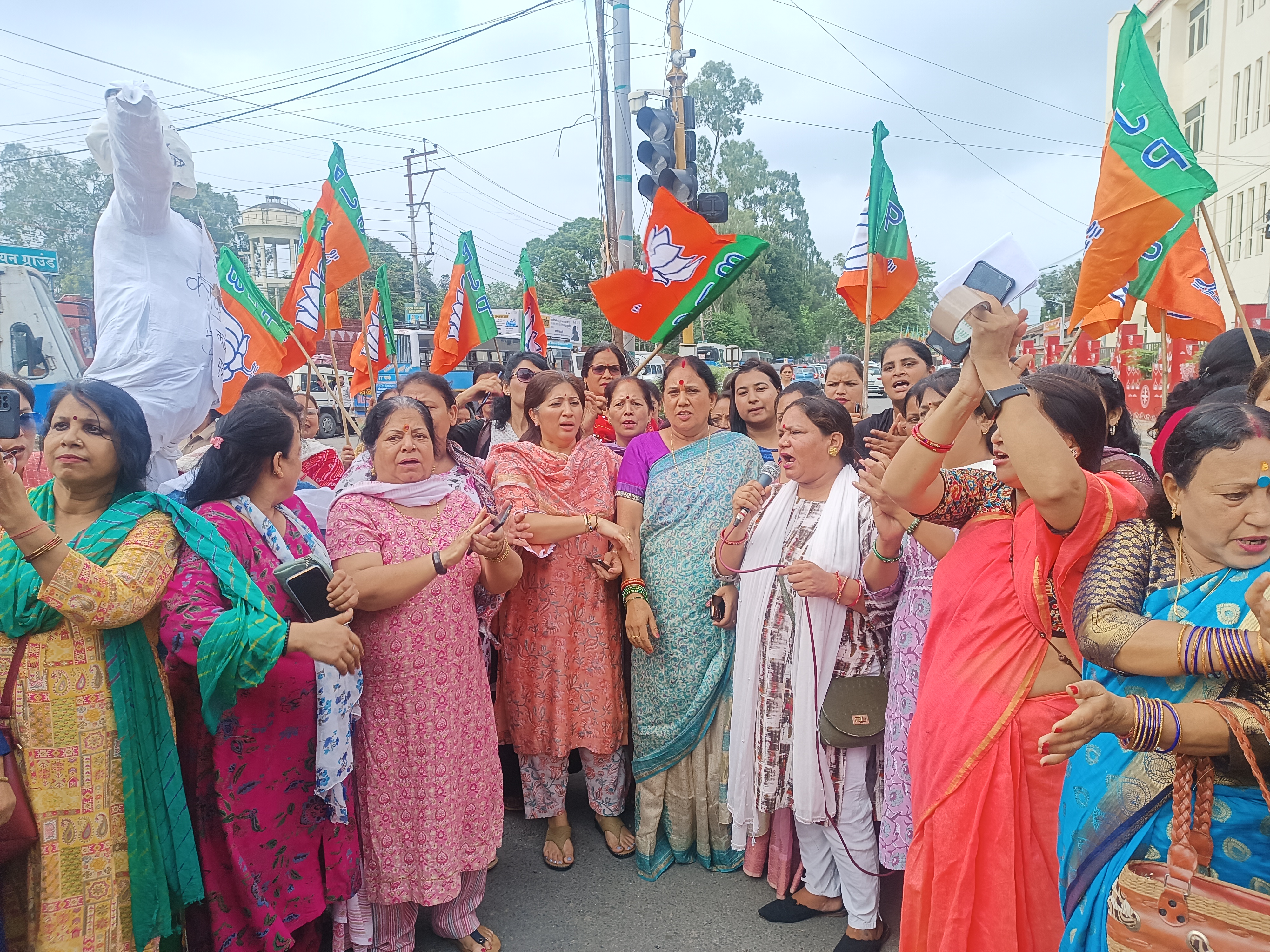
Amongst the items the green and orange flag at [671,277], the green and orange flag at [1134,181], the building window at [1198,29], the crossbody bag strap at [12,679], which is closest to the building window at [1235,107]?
the building window at [1198,29]

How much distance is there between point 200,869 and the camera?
215 centimetres

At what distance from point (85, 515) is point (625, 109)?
6.98 meters

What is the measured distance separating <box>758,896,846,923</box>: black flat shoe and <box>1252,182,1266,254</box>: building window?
23.8 m

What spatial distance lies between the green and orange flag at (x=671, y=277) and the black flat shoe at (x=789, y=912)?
8.12ft

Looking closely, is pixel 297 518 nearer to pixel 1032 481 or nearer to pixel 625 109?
pixel 1032 481

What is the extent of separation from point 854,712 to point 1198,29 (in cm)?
2873

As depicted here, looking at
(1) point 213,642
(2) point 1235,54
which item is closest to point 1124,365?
(2) point 1235,54

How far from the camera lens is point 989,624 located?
1942 millimetres

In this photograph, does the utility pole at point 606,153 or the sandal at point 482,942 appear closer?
the sandal at point 482,942

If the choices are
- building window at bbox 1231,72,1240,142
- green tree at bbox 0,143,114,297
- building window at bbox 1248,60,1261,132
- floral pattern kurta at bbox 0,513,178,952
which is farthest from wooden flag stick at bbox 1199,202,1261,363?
green tree at bbox 0,143,114,297

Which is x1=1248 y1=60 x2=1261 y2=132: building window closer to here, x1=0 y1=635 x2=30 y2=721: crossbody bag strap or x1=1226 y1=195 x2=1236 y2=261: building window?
x1=1226 y1=195 x2=1236 y2=261: building window

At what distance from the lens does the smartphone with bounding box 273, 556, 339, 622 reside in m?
2.12

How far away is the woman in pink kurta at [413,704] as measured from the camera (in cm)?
247

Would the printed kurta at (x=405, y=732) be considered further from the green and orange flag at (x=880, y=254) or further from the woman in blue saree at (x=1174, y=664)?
the green and orange flag at (x=880, y=254)
